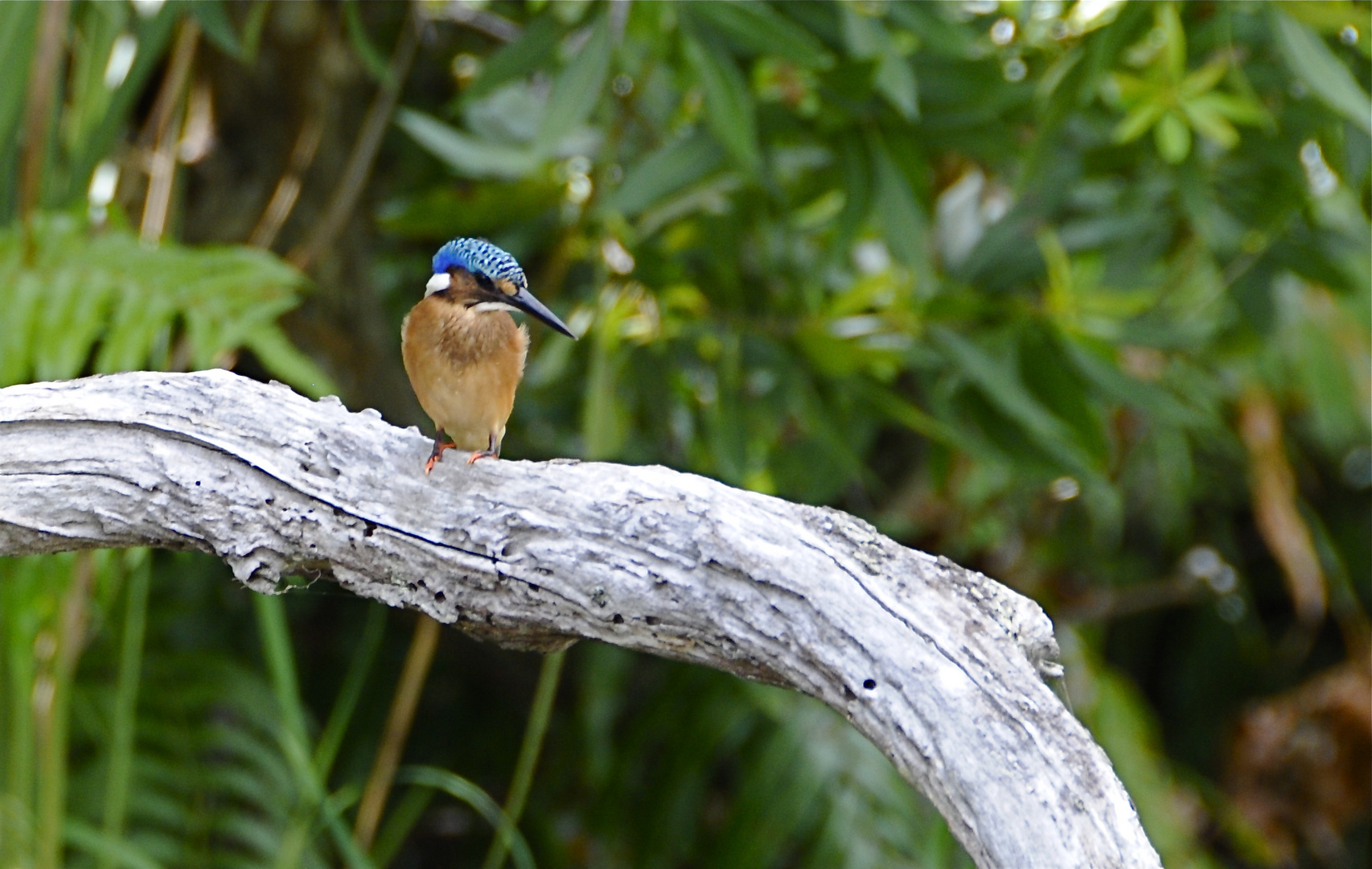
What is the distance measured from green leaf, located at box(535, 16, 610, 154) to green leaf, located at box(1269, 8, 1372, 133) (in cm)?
118

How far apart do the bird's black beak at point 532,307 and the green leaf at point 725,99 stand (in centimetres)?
63

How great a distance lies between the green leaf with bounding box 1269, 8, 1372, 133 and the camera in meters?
2.14

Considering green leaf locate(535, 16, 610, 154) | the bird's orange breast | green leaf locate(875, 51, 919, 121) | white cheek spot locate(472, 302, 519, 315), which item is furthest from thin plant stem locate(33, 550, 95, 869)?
green leaf locate(875, 51, 919, 121)

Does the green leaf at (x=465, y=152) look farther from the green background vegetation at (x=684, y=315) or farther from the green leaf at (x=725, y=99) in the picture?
the green leaf at (x=725, y=99)

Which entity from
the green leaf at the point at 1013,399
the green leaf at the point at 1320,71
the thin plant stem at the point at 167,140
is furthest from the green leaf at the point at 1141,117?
the thin plant stem at the point at 167,140

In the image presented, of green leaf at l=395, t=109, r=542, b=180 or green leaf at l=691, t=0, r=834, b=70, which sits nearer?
green leaf at l=691, t=0, r=834, b=70

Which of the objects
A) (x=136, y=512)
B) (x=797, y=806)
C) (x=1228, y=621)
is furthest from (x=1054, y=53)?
(x=1228, y=621)

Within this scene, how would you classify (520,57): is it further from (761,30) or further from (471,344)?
(471,344)

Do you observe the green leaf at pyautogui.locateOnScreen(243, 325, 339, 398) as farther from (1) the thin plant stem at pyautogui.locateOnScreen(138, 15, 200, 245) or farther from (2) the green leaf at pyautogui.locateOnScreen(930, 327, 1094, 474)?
(2) the green leaf at pyautogui.locateOnScreen(930, 327, 1094, 474)

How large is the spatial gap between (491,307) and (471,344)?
0.07 meters

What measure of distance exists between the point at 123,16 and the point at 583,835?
7.74 feet

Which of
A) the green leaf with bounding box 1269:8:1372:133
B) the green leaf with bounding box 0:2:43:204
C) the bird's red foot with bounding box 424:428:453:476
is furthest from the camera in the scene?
the green leaf with bounding box 0:2:43:204

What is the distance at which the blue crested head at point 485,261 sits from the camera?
6.31 feet

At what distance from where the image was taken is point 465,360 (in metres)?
1.94
